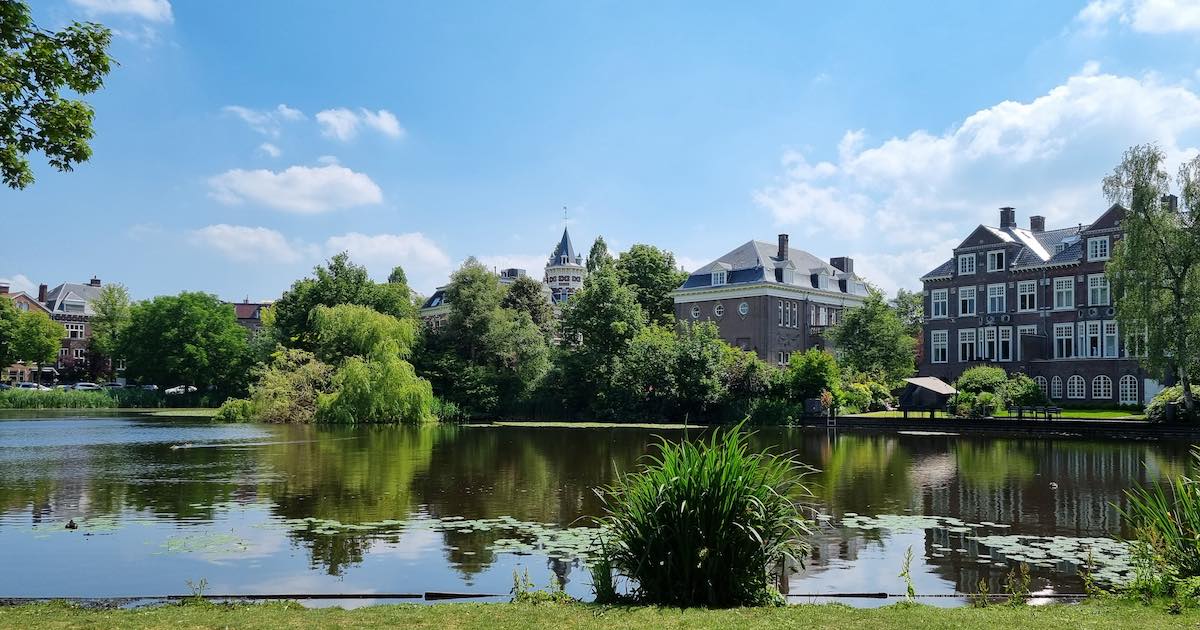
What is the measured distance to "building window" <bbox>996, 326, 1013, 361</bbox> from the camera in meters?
59.5

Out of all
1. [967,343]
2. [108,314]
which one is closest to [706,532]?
[967,343]

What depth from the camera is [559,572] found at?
11156 mm

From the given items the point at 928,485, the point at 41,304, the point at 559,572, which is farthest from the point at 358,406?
the point at 41,304

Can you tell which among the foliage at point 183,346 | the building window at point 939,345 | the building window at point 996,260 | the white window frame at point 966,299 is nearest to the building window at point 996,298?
the white window frame at point 966,299

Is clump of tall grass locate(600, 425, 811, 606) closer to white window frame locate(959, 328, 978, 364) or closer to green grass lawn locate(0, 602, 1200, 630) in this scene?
green grass lawn locate(0, 602, 1200, 630)

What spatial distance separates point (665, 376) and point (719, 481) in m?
47.1

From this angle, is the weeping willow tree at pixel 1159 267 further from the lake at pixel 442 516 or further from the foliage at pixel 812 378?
the foliage at pixel 812 378

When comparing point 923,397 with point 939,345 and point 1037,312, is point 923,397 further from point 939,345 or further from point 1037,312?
point 939,345

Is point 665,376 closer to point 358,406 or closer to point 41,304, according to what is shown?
point 358,406

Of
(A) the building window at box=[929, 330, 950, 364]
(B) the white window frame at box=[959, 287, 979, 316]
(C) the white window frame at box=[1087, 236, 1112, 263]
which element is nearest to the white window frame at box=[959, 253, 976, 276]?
(B) the white window frame at box=[959, 287, 979, 316]

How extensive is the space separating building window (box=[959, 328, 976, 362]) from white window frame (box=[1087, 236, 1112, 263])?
9177 millimetres

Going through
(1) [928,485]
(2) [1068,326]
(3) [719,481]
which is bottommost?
(1) [928,485]

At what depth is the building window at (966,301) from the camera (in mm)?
61750

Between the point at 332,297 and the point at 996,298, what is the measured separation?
4617 centimetres
